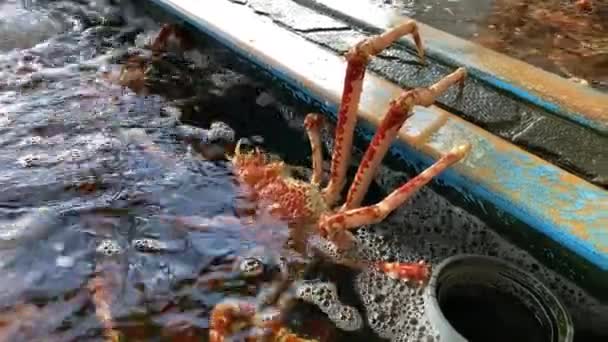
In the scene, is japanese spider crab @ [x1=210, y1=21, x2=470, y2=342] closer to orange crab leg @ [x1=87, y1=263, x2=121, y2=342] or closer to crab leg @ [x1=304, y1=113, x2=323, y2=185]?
crab leg @ [x1=304, y1=113, x2=323, y2=185]

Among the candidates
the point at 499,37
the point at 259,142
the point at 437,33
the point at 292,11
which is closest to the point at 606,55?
the point at 499,37

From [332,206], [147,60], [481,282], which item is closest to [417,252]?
[332,206]

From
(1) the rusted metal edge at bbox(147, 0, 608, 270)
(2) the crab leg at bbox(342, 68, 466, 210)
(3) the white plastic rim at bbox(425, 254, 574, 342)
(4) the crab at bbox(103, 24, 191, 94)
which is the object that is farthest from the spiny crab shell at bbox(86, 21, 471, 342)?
(4) the crab at bbox(103, 24, 191, 94)

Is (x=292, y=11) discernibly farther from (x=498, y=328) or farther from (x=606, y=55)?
(x=498, y=328)

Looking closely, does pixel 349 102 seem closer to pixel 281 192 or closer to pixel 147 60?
pixel 281 192

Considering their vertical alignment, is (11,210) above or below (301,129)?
below

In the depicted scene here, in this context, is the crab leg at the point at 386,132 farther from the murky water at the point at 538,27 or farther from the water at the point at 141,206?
the murky water at the point at 538,27

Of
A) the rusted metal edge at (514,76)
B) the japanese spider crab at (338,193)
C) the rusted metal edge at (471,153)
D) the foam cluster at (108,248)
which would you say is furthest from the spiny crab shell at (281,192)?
the rusted metal edge at (514,76)
